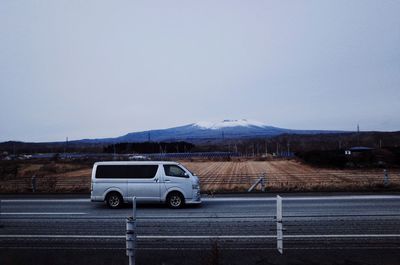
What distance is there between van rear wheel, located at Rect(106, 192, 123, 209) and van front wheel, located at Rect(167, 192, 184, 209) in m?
2.01

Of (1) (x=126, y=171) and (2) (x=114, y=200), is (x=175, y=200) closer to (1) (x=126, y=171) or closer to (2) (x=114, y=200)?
(1) (x=126, y=171)

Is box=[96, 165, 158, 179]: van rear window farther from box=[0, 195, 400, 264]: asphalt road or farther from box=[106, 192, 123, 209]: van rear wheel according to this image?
box=[0, 195, 400, 264]: asphalt road

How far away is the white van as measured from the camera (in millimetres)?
14641

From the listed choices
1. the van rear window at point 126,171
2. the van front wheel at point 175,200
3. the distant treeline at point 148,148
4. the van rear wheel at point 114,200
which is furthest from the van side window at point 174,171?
the distant treeline at point 148,148

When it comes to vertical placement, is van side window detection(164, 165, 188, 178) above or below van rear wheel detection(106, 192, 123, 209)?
above

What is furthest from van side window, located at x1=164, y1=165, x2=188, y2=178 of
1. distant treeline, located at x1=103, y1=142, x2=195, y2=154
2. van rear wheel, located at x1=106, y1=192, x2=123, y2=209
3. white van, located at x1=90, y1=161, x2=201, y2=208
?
distant treeline, located at x1=103, y1=142, x2=195, y2=154

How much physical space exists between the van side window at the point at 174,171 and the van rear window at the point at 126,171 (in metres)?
0.46

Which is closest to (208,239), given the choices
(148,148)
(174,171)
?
(174,171)

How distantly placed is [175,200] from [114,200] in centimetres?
251

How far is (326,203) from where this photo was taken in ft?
50.7

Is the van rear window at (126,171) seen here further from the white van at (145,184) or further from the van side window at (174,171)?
the van side window at (174,171)

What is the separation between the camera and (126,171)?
1503 cm

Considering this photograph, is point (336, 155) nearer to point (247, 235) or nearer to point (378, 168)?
point (378, 168)

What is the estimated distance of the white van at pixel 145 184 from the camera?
48.0ft
